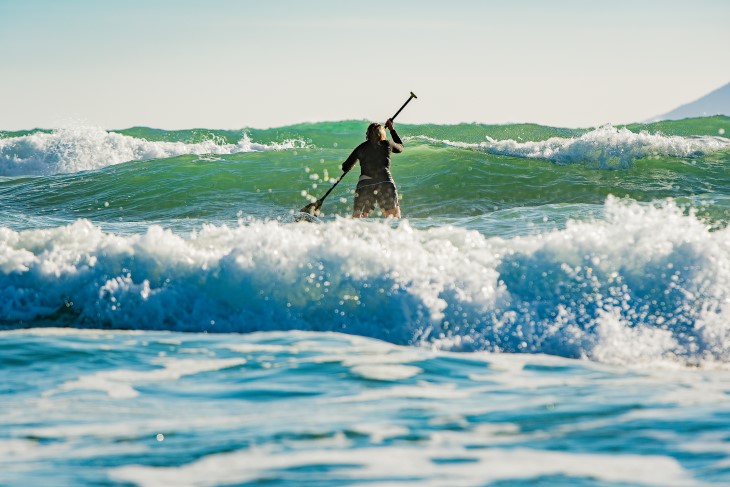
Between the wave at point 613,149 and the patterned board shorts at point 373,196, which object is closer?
the patterned board shorts at point 373,196

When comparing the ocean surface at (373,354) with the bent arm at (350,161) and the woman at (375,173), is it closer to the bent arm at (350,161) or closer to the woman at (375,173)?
the woman at (375,173)

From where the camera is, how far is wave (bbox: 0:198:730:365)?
6844mm

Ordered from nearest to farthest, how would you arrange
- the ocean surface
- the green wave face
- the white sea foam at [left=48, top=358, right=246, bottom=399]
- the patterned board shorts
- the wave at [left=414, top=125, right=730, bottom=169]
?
1. the ocean surface
2. the white sea foam at [left=48, top=358, right=246, bottom=399]
3. the patterned board shorts
4. the green wave face
5. the wave at [left=414, top=125, right=730, bottom=169]

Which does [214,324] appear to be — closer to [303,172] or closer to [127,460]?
[127,460]

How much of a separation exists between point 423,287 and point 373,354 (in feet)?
4.28

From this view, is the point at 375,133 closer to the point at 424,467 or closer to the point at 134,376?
the point at 134,376

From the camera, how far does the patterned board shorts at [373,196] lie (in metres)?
11.6

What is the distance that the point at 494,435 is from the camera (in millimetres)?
4289

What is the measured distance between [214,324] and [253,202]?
1194 centimetres

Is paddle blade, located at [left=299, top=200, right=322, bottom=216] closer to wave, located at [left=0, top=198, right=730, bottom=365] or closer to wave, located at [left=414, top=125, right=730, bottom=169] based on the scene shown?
wave, located at [left=0, top=198, right=730, bottom=365]

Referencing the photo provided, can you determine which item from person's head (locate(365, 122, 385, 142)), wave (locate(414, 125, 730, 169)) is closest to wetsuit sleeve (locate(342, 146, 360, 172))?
person's head (locate(365, 122, 385, 142))

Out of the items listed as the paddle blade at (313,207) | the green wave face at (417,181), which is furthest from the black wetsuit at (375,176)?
the green wave face at (417,181)

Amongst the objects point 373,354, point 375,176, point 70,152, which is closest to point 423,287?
point 373,354

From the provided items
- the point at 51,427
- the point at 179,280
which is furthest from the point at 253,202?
the point at 51,427
